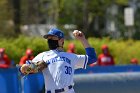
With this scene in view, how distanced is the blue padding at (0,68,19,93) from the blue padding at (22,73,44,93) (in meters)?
0.44

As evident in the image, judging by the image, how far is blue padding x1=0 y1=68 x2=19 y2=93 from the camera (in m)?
9.16

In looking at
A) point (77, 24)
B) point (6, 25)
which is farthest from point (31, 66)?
point (77, 24)

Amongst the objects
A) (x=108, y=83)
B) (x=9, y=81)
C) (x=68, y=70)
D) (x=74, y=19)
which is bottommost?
(x=74, y=19)

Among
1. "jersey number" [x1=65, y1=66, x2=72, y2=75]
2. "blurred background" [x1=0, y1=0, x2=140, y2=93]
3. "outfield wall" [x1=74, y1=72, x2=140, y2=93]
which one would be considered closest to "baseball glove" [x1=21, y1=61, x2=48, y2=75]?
"jersey number" [x1=65, y1=66, x2=72, y2=75]

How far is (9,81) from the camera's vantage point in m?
9.25

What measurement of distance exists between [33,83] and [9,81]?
0.75 meters

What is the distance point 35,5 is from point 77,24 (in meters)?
3.33

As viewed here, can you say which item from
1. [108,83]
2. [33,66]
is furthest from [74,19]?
[33,66]

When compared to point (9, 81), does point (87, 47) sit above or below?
above

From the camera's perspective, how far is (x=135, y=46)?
24.9 metres

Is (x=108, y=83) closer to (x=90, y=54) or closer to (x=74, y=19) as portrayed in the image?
(x=90, y=54)

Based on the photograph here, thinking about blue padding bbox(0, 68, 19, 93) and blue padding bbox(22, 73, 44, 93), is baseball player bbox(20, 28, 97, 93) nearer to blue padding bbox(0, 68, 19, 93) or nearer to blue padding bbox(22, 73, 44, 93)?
blue padding bbox(22, 73, 44, 93)

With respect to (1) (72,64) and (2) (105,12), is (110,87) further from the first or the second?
(2) (105,12)

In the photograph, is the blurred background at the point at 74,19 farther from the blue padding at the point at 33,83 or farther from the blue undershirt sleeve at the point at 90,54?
the blue undershirt sleeve at the point at 90,54
